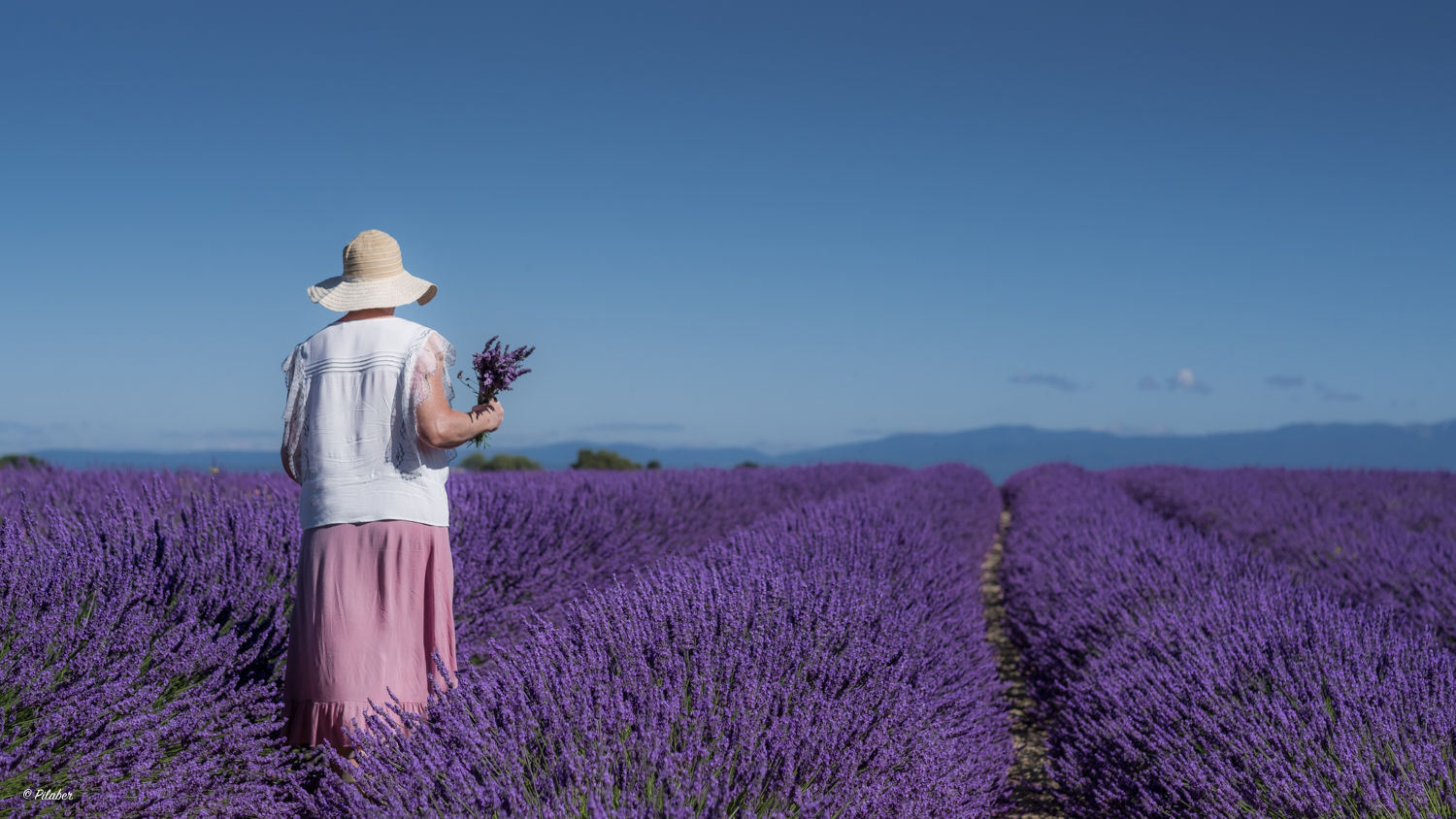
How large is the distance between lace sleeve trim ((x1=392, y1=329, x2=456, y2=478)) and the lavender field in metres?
0.49

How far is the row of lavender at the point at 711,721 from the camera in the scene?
4.52 ft

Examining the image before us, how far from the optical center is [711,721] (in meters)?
1.50

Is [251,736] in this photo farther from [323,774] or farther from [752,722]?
[752,722]

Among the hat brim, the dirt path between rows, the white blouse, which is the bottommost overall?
the dirt path between rows

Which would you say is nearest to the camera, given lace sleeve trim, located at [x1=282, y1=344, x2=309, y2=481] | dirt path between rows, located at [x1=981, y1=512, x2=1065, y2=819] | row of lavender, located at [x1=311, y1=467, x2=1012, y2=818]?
row of lavender, located at [x1=311, y1=467, x2=1012, y2=818]

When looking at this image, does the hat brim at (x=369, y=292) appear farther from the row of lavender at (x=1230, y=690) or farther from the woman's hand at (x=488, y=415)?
the row of lavender at (x=1230, y=690)

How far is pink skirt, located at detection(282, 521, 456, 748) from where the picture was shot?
6.45 ft

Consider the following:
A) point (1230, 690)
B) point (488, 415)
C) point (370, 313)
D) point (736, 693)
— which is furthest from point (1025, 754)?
point (370, 313)

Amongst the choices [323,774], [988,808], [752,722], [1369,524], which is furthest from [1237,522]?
[323,774]

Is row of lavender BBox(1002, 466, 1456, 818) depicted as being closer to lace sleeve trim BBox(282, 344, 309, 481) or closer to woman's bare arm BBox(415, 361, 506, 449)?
woman's bare arm BBox(415, 361, 506, 449)

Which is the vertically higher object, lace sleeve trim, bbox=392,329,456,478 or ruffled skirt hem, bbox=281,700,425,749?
lace sleeve trim, bbox=392,329,456,478

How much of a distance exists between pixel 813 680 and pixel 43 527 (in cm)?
332

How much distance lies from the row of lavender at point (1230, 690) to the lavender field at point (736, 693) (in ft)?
0.04

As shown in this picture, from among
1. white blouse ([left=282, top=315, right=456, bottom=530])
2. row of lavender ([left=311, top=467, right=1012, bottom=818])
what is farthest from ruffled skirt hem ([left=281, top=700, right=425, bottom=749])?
white blouse ([left=282, top=315, right=456, bottom=530])
